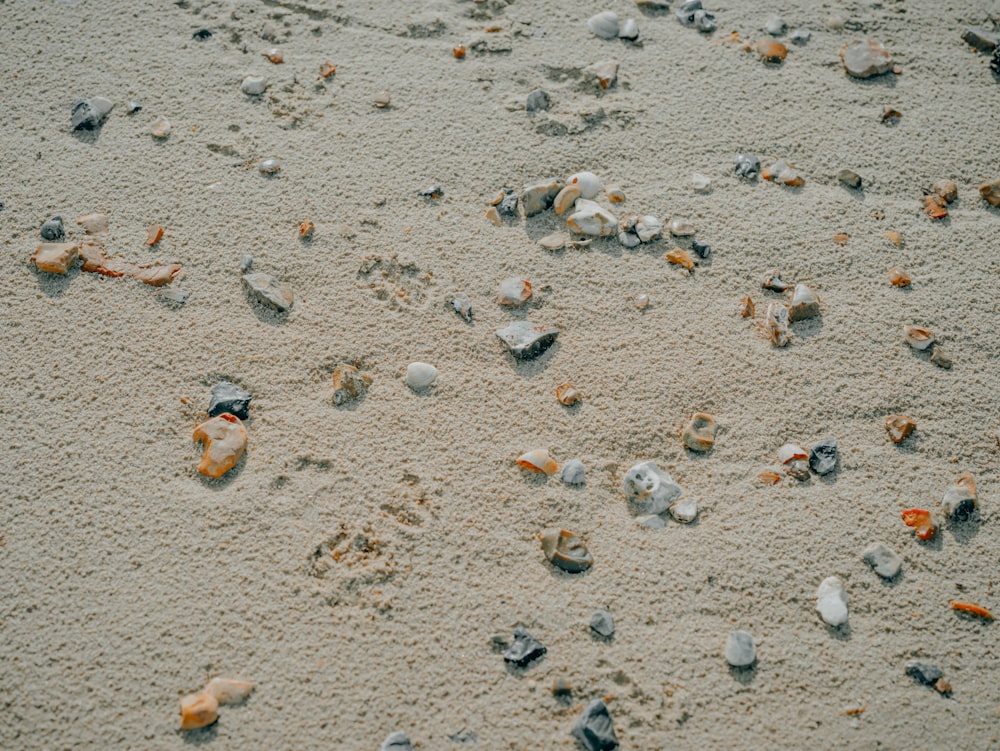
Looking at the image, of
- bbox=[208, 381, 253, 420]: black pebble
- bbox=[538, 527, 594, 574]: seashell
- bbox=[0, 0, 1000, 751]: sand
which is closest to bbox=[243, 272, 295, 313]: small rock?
bbox=[0, 0, 1000, 751]: sand

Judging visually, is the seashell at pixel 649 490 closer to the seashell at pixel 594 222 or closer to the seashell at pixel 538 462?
the seashell at pixel 538 462

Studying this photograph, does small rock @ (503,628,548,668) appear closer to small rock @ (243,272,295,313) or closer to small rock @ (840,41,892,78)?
small rock @ (243,272,295,313)

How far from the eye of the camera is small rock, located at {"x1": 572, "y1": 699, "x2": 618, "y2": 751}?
160 centimetres

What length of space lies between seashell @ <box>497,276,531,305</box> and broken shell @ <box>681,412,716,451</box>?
0.62m

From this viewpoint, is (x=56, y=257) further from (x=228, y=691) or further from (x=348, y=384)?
(x=228, y=691)

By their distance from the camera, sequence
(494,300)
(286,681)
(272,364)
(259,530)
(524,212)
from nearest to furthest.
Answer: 1. (286,681)
2. (259,530)
3. (272,364)
4. (494,300)
5. (524,212)

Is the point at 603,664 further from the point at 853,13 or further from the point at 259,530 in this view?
the point at 853,13

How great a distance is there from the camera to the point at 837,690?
1.69m

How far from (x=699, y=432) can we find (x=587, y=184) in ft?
3.15

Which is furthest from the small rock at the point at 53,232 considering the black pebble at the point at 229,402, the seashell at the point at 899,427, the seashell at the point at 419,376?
the seashell at the point at 899,427

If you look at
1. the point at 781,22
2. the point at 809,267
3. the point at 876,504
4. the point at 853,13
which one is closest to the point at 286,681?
the point at 876,504

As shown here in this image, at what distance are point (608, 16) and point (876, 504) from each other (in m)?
2.14

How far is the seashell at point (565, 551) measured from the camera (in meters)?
1.83

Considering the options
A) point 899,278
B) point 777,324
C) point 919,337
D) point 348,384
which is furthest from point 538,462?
point 899,278
